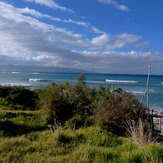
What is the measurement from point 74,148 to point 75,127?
10.9ft

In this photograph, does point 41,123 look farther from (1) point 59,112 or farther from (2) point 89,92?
(2) point 89,92

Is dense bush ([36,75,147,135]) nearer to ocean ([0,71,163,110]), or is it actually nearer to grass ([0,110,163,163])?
grass ([0,110,163,163])

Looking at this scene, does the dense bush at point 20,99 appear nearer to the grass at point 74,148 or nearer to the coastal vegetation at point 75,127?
the coastal vegetation at point 75,127

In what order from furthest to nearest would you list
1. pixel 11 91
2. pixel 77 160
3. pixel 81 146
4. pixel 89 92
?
pixel 11 91
pixel 89 92
pixel 81 146
pixel 77 160

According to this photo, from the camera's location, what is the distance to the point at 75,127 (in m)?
11.6

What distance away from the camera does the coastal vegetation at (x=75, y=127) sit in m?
7.66

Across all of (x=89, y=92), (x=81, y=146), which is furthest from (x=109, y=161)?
(x=89, y=92)

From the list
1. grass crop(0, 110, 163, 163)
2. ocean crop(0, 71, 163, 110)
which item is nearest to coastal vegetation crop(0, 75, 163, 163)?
grass crop(0, 110, 163, 163)

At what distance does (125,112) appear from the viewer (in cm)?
1173

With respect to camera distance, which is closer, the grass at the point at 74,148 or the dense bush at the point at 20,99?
the grass at the point at 74,148

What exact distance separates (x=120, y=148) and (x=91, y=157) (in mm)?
1440

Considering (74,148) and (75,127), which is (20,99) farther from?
(74,148)

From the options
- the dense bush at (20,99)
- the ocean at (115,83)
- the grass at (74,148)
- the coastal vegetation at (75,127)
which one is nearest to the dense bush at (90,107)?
the coastal vegetation at (75,127)

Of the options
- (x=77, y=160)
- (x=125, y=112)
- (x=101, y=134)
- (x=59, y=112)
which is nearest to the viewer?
(x=77, y=160)
